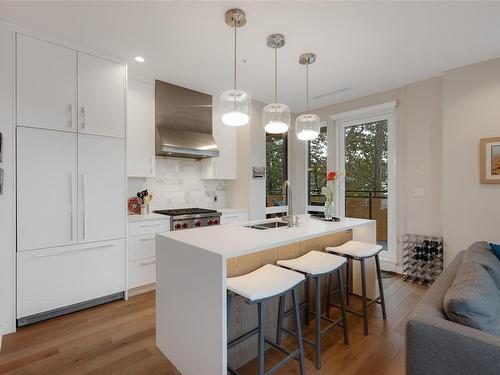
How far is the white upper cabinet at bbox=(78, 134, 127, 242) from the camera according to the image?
8.43 ft

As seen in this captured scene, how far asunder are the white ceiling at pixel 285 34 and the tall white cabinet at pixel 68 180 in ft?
1.09

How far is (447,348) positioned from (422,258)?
Answer: 8.91ft

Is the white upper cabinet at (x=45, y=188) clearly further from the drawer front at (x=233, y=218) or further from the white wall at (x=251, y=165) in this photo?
the white wall at (x=251, y=165)

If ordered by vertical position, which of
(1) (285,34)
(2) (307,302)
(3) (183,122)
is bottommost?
(2) (307,302)

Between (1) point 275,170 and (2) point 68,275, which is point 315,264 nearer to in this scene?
(2) point 68,275

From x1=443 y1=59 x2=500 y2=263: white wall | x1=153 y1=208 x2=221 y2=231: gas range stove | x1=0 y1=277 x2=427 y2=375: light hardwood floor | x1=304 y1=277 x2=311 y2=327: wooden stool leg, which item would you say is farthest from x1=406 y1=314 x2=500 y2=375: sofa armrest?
x1=153 y1=208 x2=221 y2=231: gas range stove

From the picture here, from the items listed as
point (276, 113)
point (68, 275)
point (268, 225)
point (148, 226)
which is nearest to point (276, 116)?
point (276, 113)

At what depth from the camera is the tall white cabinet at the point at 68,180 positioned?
2.28 metres

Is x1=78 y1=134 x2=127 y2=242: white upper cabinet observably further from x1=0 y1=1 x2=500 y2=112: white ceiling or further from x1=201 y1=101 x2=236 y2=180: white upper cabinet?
x1=201 y1=101 x2=236 y2=180: white upper cabinet

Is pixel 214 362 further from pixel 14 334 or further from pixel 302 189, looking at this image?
pixel 302 189

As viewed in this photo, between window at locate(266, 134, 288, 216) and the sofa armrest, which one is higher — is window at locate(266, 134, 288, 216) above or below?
above

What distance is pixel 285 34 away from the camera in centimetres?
236

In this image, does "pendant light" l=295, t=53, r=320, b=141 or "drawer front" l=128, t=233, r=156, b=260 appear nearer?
"pendant light" l=295, t=53, r=320, b=141

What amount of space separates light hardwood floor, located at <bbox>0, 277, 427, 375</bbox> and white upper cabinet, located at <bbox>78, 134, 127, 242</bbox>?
796mm
